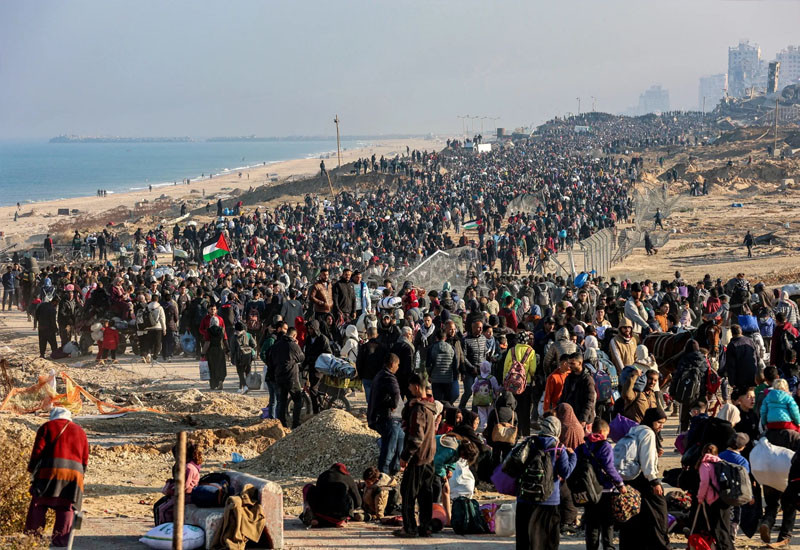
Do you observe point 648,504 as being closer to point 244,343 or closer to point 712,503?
point 712,503

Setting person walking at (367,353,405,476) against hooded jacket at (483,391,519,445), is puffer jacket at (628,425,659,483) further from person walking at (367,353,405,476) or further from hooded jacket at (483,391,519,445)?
person walking at (367,353,405,476)

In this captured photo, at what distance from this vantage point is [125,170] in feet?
580

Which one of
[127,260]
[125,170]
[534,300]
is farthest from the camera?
[125,170]

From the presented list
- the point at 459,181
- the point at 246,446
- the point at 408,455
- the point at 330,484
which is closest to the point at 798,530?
the point at 408,455

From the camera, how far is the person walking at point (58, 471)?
24.4ft

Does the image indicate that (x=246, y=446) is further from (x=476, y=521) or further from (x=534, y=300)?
(x=534, y=300)

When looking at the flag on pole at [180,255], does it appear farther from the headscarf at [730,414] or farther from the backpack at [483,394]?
the headscarf at [730,414]

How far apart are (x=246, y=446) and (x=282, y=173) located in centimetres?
11617

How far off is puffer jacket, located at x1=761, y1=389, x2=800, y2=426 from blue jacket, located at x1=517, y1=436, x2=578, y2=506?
87.0 inches

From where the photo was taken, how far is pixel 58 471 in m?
7.43

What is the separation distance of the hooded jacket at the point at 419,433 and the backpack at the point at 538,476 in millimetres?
1160

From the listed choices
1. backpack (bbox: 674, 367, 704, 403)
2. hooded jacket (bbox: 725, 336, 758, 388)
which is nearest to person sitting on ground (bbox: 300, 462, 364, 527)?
backpack (bbox: 674, 367, 704, 403)

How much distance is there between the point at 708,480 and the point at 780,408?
4.72ft

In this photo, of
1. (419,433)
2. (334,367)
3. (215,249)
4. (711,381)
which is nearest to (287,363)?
(334,367)
